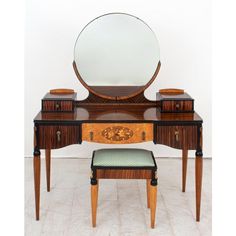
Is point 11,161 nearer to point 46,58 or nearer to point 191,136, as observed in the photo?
point 191,136

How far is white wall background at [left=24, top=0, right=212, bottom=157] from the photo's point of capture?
3.63m

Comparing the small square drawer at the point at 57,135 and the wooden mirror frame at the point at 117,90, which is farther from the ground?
the wooden mirror frame at the point at 117,90

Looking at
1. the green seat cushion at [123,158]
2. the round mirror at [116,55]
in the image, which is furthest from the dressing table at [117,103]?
the green seat cushion at [123,158]

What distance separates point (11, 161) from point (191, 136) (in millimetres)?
1603

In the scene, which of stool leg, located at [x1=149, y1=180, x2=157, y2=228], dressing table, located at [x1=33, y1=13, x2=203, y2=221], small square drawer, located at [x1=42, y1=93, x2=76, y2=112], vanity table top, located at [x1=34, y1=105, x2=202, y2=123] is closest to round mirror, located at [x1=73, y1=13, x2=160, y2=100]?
dressing table, located at [x1=33, y1=13, x2=203, y2=221]

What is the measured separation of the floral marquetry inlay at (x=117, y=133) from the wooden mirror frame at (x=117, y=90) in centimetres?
40

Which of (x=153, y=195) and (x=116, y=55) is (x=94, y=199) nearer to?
(x=153, y=195)

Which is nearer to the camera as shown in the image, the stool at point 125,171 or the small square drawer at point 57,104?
the stool at point 125,171

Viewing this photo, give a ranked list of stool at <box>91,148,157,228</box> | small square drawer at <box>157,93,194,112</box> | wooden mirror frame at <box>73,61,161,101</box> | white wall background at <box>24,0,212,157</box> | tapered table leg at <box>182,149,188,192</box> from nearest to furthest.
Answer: stool at <box>91,148,157,228</box>
small square drawer at <box>157,93,194,112</box>
wooden mirror frame at <box>73,61,161,101</box>
tapered table leg at <box>182,149,188,192</box>
white wall background at <box>24,0,212,157</box>

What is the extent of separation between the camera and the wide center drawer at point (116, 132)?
2520mm

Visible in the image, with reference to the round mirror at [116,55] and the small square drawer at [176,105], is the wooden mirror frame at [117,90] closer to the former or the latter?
the round mirror at [116,55]

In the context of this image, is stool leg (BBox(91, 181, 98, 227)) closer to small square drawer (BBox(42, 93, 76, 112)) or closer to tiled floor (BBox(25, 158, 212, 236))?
tiled floor (BBox(25, 158, 212, 236))

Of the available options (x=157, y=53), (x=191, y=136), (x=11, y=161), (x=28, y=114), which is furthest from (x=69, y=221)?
(x=11, y=161)

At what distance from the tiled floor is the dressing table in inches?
5.2
